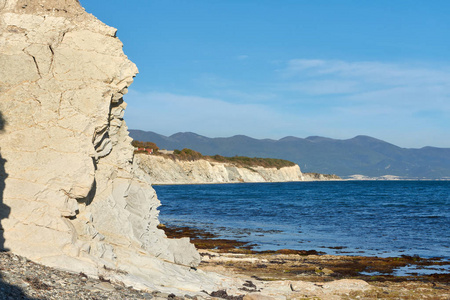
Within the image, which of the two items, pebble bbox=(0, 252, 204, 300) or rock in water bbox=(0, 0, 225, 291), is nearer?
pebble bbox=(0, 252, 204, 300)

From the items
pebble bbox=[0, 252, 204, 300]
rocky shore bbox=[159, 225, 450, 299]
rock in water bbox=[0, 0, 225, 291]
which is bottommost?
rocky shore bbox=[159, 225, 450, 299]

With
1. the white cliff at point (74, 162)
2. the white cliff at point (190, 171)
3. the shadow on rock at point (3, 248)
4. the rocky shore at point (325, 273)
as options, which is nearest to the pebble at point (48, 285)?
the shadow on rock at point (3, 248)

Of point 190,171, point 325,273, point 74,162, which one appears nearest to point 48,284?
point 74,162

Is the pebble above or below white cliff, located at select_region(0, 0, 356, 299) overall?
below

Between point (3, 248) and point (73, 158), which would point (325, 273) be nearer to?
point (73, 158)

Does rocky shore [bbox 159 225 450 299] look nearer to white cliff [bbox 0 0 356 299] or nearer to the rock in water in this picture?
white cliff [bbox 0 0 356 299]

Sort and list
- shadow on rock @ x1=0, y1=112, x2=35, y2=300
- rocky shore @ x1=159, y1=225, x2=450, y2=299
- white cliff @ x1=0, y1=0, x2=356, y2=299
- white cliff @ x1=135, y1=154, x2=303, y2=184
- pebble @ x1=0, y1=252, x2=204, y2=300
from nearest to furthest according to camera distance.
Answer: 1. shadow on rock @ x1=0, y1=112, x2=35, y2=300
2. pebble @ x1=0, y1=252, x2=204, y2=300
3. white cliff @ x1=0, y1=0, x2=356, y2=299
4. rocky shore @ x1=159, y1=225, x2=450, y2=299
5. white cliff @ x1=135, y1=154, x2=303, y2=184

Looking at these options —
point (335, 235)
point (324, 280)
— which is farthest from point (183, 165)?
point (324, 280)

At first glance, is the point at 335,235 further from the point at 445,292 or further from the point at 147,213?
the point at 147,213

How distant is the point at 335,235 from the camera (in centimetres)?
3066

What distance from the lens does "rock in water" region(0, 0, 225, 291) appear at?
1109 centimetres

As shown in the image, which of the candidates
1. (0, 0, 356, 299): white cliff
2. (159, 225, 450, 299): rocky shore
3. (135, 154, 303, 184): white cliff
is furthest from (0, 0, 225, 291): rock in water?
(135, 154, 303, 184): white cliff

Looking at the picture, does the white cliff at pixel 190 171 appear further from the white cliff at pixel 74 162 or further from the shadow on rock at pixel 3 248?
the shadow on rock at pixel 3 248

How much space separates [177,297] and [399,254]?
1606 centimetres
